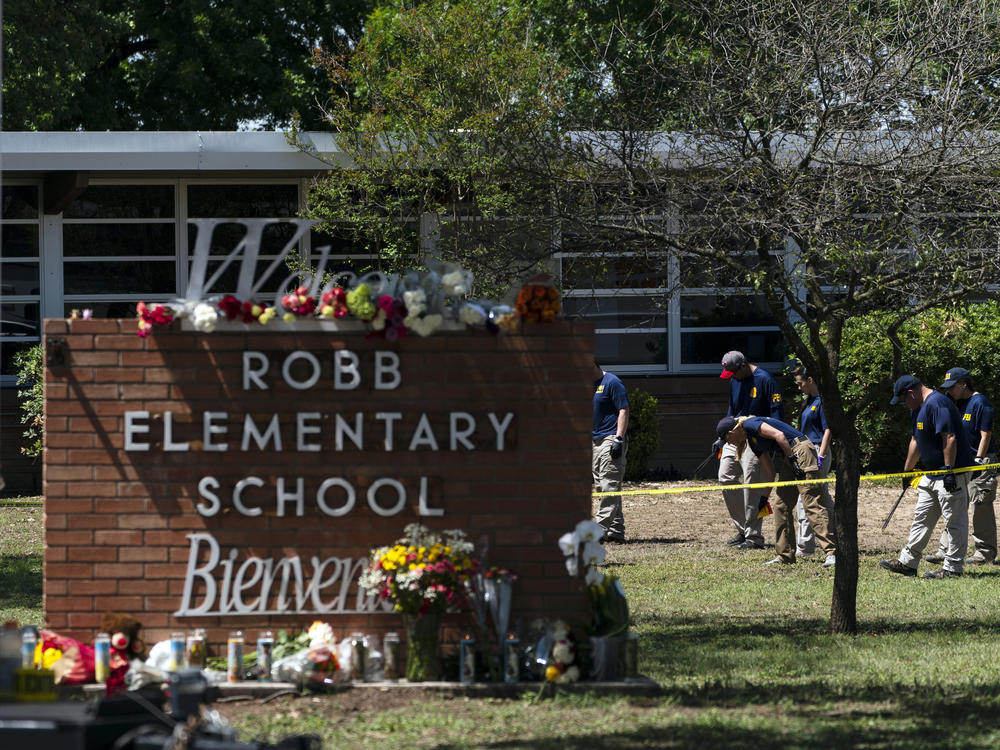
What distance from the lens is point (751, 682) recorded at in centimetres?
695

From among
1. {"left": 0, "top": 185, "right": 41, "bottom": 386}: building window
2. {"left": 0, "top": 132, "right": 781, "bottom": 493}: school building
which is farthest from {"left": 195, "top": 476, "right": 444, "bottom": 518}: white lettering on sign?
{"left": 0, "top": 185, "right": 41, "bottom": 386}: building window

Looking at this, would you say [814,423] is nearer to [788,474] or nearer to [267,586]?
[788,474]

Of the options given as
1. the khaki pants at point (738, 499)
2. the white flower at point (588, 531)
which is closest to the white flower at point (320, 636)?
the white flower at point (588, 531)

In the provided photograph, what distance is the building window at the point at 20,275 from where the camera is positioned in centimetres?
1758

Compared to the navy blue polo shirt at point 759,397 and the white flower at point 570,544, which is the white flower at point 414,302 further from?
the navy blue polo shirt at point 759,397

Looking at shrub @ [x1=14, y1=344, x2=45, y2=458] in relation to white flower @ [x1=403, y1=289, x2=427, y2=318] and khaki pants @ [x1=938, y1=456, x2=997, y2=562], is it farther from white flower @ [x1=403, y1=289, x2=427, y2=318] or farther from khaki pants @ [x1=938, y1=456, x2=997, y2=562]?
khaki pants @ [x1=938, y1=456, x2=997, y2=562]

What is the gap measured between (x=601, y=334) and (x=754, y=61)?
397 inches

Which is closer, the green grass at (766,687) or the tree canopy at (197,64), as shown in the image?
the green grass at (766,687)

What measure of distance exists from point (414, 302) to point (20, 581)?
554cm

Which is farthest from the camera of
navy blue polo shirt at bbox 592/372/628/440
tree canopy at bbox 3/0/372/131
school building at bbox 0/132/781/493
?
tree canopy at bbox 3/0/372/131

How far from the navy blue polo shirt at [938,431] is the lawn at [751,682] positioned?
102 centimetres

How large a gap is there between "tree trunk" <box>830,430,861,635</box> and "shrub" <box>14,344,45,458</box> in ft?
36.3

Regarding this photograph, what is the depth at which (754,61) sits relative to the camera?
845cm

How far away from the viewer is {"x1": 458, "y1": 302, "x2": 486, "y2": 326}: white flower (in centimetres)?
664
